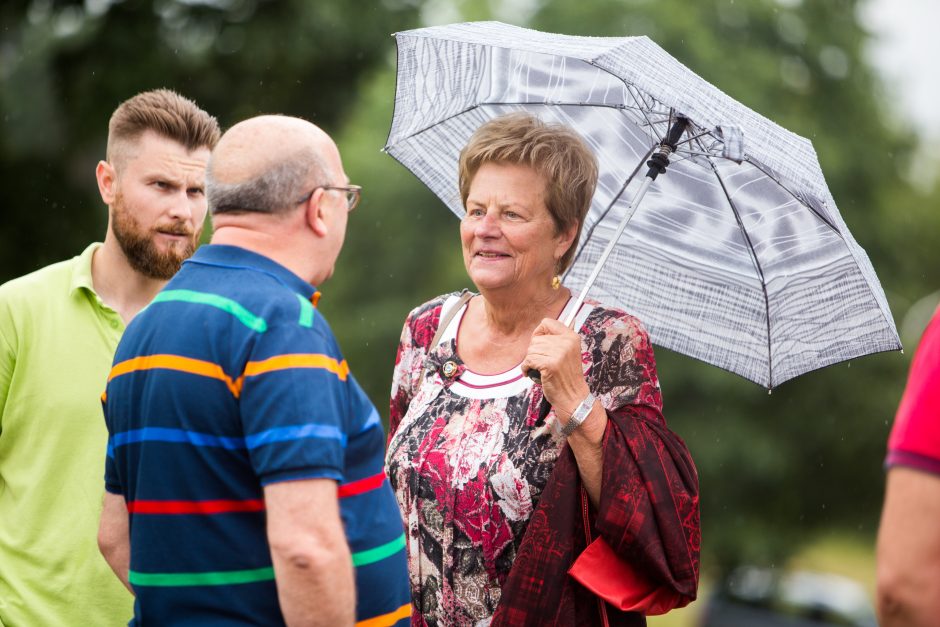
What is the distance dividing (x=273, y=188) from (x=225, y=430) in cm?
51

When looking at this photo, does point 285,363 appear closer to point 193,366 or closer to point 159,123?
point 193,366

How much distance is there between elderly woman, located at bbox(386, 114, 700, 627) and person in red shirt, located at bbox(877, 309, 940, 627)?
3.40 feet

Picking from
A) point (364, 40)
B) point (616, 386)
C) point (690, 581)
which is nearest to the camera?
point (690, 581)

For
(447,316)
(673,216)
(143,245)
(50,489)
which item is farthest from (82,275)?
(673,216)

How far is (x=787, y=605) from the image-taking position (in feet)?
42.4

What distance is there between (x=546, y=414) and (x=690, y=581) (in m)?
0.61

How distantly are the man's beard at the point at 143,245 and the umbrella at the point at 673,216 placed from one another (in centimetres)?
89

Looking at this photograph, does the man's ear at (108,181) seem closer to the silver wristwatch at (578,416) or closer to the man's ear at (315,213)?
the man's ear at (315,213)

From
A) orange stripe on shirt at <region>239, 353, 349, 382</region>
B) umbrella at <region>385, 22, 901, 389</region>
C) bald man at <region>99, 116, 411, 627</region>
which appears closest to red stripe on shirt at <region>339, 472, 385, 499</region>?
bald man at <region>99, 116, 411, 627</region>

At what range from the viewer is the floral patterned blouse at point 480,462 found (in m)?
3.25

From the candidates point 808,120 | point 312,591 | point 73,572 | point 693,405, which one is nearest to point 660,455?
point 312,591

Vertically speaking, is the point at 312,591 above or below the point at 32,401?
below

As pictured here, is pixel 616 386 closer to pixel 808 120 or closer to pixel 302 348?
→ pixel 302 348

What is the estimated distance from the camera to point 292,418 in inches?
86.4
